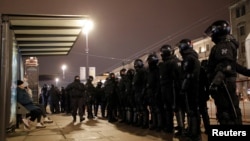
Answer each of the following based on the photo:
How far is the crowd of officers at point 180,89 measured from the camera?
6.06m

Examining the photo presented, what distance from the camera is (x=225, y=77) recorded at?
20.0 feet

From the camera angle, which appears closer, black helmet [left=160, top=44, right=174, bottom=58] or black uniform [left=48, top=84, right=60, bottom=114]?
black helmet [left=160, top=44, right=174, bottom=58]

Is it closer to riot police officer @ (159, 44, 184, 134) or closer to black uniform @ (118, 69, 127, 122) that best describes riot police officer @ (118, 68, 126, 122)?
black uniform @ (118, 69, 127, 122)

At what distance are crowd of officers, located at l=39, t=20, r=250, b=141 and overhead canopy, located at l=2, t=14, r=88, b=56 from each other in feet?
7.13

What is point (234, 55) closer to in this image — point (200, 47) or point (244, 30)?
point (244, 30)

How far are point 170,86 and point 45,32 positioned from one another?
6.43 metres

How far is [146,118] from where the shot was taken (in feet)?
35.7

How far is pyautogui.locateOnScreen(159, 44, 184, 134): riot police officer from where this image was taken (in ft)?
28.6

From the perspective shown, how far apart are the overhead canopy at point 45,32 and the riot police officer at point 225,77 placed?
16.9 feet

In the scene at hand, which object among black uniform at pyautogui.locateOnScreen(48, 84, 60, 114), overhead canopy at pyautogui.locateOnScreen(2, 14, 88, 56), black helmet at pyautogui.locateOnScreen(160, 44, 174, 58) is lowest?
black uniform at pyautogui.locateOnScreen(48, 84, 60, 114)

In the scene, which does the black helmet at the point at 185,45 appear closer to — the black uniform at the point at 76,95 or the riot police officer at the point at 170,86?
the riot police officer at the point at 170,86

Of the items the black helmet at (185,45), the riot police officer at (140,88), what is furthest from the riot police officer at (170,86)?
the riot police officer at (140,88)

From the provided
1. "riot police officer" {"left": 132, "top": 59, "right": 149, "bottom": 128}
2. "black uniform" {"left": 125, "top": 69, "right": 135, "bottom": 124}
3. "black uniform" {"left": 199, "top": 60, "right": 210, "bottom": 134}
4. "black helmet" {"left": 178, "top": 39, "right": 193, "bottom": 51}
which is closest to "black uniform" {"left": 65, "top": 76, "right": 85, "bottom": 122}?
"black uniform" {"left": 125, "top": 69, "right": 135, "bottom": 124}

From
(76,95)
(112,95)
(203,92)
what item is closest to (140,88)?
(203,92)
